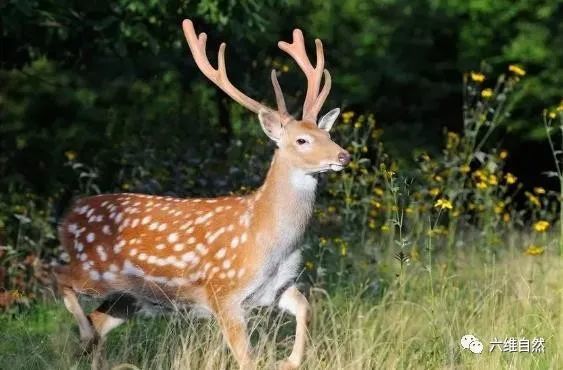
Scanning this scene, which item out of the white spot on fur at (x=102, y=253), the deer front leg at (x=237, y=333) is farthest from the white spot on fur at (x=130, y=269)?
the deer front leg at (x=237, y=333)

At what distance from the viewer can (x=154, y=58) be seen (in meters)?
12.6

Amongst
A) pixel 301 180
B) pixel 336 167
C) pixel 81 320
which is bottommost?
pixel 81 320

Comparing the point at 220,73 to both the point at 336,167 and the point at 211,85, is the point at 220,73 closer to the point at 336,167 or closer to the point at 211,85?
the point at 336,167

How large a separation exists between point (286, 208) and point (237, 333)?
64cm

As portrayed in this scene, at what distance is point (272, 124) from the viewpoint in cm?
652

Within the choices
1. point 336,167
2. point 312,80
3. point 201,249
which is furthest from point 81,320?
point 312,80

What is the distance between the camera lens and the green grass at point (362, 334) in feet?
19.9

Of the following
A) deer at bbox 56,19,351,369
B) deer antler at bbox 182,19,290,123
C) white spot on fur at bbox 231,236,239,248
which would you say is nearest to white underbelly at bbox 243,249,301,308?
deer at bbox 56,19,351,369

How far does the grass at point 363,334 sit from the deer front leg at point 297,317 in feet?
0.19

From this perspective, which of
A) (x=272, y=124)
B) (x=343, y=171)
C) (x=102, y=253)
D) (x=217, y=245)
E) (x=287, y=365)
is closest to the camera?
(x=287, y=365)

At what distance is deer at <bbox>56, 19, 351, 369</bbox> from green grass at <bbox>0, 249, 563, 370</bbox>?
0.40 feet

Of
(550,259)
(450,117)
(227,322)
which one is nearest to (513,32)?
(450,117)

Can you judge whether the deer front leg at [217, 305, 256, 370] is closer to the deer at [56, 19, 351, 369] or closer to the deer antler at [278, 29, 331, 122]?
the deer at [56, 19, 351, 369]

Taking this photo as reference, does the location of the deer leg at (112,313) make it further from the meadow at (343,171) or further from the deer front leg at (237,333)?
the deer front leg at (237,333)
